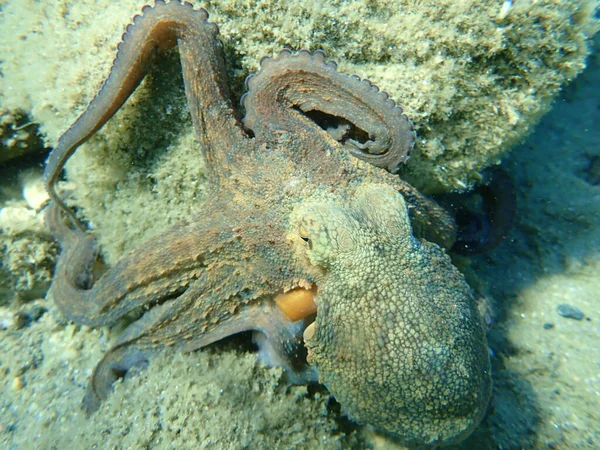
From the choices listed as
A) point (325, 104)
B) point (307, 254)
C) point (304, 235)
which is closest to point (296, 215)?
point (304, 235)

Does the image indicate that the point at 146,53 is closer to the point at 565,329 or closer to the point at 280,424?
the point at 280,424

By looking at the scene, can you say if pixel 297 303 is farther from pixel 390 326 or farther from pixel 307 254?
pixel 390 326

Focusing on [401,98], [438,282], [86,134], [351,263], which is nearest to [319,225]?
[351,263]

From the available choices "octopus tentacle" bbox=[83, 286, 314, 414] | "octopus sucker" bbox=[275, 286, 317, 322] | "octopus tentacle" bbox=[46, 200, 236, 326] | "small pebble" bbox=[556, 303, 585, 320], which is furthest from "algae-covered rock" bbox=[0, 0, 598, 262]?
"small pebble" bbox=[556, 303, 585, 320]

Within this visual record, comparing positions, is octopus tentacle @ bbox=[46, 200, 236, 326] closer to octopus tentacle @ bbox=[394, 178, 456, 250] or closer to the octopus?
the octopus

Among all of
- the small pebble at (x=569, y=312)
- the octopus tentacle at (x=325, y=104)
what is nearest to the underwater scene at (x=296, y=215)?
the octopus tentacle at (x=325, y=104)

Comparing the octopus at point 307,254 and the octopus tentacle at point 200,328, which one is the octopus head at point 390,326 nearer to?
the octopus at point 307,254
